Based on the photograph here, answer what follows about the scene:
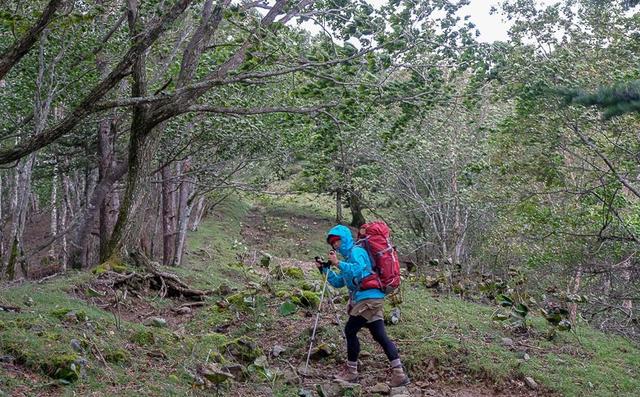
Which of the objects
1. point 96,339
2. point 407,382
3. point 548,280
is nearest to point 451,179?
point 548,280

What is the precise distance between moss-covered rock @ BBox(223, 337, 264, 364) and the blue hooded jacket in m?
1.50

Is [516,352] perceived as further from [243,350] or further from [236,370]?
[236,370]

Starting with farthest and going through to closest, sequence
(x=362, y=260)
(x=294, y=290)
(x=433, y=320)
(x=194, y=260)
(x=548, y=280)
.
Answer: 1. (x=194, y=260)
2. (x=548, y=280)
3. (x=294, y=290)
4. (x=433, y=320)
5. (x=362, y=260)

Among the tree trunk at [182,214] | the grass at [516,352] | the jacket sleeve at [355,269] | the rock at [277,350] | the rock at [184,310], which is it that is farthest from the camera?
the tree trunk at [182,214]

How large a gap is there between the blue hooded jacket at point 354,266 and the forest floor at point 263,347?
1.04m

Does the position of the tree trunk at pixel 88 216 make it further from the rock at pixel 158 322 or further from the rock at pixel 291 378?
the rock at pixel 291 378

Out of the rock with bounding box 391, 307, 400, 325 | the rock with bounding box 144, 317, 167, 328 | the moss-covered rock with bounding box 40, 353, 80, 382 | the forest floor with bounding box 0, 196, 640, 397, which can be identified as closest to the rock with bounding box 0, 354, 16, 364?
the forest floor with bounding box 0, 196, 640, 397

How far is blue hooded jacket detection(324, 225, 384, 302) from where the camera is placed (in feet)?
24.1

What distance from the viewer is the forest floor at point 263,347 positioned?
251 inches

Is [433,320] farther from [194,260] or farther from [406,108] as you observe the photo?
[194,260]

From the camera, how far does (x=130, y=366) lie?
6.87 m

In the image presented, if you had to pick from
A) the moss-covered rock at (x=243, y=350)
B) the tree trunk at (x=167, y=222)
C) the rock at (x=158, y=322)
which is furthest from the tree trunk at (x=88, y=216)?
the moss-covered rock at (x=243, y=350)

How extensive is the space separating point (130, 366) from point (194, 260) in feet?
52.1

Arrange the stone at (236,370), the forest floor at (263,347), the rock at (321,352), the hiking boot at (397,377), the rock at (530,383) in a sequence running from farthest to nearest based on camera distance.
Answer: the rock at (321,352) < the rock at (530,383) < the hiking boot at (397,377) < the stone at (236,370) < the forest floor at (263,347)
